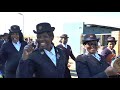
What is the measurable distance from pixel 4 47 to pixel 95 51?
5.86 ft

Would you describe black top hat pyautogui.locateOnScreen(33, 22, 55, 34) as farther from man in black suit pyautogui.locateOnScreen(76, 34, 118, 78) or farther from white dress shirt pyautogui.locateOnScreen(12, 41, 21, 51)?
white dress shirt pyautogui.locateOnScreen(12, 41, 21, 51)

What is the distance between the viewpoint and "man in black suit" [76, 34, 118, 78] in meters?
3.46

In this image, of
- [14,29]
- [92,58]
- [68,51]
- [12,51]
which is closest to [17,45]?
[12,51]

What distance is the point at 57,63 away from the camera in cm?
351

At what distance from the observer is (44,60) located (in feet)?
11.3

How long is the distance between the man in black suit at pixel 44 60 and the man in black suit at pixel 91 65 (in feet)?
0.69

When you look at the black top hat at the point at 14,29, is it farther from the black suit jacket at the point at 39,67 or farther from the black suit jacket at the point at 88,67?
the black suit jacket at the point at 88,67

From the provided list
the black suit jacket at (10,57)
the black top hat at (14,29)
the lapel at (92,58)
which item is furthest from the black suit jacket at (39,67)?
the black suit jacket at (10,57)

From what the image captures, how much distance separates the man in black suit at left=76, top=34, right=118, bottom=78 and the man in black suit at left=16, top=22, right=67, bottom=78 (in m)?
0.21

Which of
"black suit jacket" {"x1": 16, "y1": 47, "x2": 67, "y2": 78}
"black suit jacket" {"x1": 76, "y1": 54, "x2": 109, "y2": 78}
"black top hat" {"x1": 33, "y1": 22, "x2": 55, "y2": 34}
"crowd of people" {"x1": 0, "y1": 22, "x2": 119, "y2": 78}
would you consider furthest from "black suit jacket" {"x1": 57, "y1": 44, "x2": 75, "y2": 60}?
"black suit jacket" {"x1": 16, "y1": 47, "x2": 67, "y2": 78}
